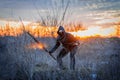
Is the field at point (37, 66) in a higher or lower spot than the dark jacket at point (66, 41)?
lower

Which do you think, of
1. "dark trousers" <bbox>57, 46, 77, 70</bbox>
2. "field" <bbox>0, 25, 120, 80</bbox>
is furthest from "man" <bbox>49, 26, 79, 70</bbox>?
"field" <bbox>0, 25, 120, 80</bbox>

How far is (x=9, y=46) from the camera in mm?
25047

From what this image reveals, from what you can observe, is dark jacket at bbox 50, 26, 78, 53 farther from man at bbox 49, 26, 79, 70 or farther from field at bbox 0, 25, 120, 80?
field at bbox 0, 25, 120, 80

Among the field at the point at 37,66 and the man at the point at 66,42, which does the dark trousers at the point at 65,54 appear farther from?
the field at the point at 37,66

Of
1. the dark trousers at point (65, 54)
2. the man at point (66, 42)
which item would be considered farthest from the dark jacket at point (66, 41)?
the dark trousers at point (65, 54)

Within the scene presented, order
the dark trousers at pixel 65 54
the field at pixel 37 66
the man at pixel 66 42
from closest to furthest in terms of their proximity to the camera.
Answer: the field at pixel 37 66 < the man at pixel 66 42 < the dark trousers at pixel 65 54

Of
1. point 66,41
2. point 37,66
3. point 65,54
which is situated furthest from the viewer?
point 37,66

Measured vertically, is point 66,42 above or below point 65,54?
above

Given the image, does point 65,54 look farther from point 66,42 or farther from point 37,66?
point 37,66

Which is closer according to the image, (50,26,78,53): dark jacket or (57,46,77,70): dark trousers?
(50,26,78,53): dark jacket

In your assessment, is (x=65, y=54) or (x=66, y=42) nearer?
(x=66, y=42)

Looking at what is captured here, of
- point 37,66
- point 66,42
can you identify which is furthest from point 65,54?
point 37,66

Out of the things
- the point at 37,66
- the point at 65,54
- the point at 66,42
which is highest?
the point at 66,42

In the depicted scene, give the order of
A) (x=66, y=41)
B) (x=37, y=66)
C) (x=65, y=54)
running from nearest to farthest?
1. (x=66, y=41)
2. (x=65, y=54)
3. (x=37, y=66)
